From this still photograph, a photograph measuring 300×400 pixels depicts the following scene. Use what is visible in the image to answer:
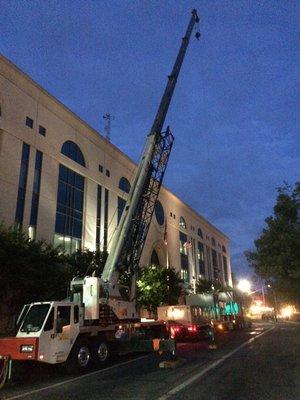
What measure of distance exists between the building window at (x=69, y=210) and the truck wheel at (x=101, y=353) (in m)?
18.7

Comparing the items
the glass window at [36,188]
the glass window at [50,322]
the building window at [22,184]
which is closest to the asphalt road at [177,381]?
the glass window at [50,322]

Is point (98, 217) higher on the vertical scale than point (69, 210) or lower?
higher

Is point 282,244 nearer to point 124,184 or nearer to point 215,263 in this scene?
point 124,184

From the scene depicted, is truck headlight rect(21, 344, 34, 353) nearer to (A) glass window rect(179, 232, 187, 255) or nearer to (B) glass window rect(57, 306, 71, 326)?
(B) glass window rect(57, 306, 71, 326)

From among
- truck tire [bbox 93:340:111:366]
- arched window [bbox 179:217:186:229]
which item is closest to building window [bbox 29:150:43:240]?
truck tire [bbox 93:340:111:366]

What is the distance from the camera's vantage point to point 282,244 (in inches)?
1225

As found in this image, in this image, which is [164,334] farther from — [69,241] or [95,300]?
[69,241]

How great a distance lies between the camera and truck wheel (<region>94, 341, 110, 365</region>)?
49.0 feet

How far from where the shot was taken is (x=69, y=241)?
115 feet

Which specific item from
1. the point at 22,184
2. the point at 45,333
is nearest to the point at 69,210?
the point at 22,184

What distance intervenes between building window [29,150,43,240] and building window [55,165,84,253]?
2.78 meters

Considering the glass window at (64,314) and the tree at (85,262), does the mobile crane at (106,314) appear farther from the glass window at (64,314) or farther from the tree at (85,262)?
the tree at (85,262)

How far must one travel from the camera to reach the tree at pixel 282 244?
3069 centimetres

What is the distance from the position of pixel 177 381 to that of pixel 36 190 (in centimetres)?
2364
